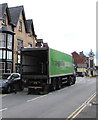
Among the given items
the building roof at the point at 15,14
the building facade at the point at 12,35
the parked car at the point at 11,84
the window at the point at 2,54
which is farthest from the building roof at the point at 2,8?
the parked car at the point at 11,84

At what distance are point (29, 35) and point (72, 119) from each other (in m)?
29.1

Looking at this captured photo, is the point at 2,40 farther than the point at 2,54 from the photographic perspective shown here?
Yes

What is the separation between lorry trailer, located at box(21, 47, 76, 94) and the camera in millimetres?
16906

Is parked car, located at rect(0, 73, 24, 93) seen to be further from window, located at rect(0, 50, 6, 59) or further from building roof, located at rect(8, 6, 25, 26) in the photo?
building roof, located at rect(8, 6, 25, 26)

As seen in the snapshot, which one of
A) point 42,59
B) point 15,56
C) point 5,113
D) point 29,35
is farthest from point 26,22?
point 5,113

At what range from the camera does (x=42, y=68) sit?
1864 centimetres

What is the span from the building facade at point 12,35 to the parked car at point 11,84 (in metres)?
9.60

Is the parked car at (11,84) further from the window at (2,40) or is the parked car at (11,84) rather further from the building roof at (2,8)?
the building roof at (2,8)

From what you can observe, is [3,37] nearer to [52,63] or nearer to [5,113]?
[52,63]

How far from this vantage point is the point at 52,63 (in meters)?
17.8

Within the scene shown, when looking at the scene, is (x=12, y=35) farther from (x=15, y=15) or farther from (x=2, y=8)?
(x=15, y=15)

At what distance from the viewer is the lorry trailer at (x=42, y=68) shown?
16906mm

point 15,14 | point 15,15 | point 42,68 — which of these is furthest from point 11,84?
point 15,14

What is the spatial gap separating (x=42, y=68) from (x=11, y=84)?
289 cm
